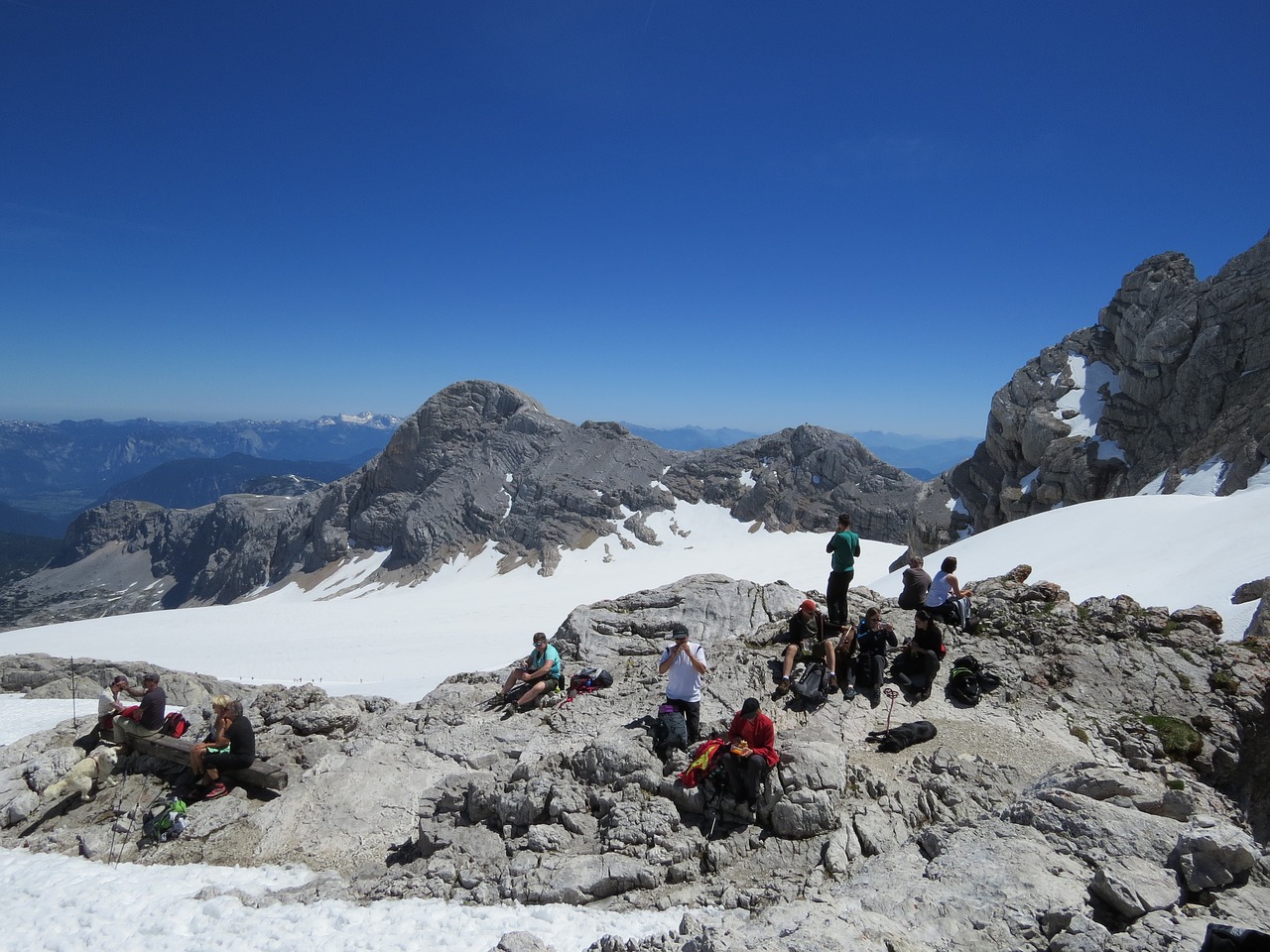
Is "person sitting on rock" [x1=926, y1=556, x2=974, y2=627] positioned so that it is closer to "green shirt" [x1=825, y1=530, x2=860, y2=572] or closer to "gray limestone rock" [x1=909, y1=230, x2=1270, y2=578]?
"green shirt" [x1=825, y1=530, x2=860, y2=572]

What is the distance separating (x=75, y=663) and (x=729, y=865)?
26209mm

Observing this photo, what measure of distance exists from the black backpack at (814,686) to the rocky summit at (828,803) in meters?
0.18

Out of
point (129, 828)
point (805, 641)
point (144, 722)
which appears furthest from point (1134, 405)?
point (129, 828)

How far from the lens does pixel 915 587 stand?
42.3ft

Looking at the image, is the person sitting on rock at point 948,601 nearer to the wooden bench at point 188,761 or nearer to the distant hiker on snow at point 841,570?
the distant hiker on snow at point 841,570

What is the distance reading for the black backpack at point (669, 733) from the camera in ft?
29.0

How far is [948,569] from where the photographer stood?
38.3 ft

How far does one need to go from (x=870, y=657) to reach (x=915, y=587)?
3323 mm

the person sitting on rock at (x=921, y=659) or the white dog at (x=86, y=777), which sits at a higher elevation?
the person sitting on rock at (x=921, y=659)

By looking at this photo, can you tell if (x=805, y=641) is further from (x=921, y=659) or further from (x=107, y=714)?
(x=107, y=714)

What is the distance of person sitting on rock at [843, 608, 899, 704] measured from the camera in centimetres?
1016

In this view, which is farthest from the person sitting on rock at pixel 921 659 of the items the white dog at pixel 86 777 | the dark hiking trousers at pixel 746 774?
the white dog at pixel 86 777

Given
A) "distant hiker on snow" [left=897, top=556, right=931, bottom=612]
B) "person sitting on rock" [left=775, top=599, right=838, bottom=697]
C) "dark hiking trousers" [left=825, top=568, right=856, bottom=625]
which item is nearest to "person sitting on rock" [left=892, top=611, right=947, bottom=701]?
"person sitting on rock" [left=775, top=599, right=838, bottom=697]

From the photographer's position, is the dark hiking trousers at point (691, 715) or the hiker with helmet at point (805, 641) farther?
the hiker with helmet at point (805, 641)
